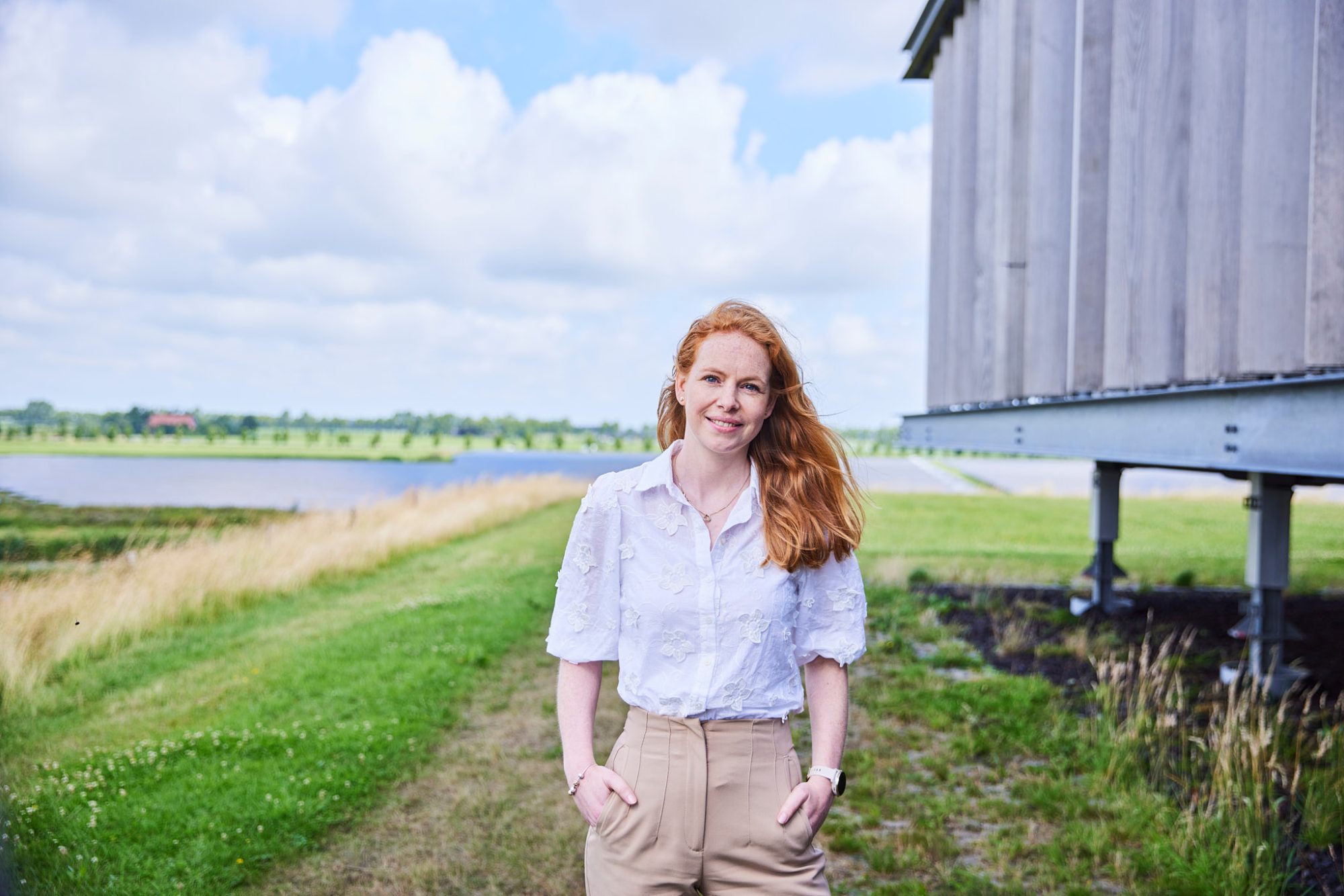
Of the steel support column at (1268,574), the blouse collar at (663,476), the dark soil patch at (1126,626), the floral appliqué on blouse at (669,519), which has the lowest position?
the dark soil patch at (1126,626)

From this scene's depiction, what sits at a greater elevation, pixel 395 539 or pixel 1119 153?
pixel 1119 153

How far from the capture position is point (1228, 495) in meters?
35.7

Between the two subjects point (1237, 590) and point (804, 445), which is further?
point (1237, 590)

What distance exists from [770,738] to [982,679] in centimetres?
575

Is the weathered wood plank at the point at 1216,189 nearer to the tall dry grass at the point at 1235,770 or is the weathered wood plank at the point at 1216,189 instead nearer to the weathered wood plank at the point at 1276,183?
the weathered wood plank at the point at 1276,183

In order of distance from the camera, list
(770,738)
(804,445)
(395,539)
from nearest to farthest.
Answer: (770,738) < (804,445) < (395,539)

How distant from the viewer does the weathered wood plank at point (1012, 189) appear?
6.70 meters

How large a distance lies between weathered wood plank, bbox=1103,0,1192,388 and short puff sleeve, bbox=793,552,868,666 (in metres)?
2.89

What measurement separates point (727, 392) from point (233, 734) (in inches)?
195

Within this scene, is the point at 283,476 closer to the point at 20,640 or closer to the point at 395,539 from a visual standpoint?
the point at 395,539

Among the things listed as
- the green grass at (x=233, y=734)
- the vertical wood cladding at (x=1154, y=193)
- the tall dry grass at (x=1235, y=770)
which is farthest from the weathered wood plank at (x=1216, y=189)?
the green grass at (x=233, y=734)

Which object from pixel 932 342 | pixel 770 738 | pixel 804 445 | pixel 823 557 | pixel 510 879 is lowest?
pixel 510 879

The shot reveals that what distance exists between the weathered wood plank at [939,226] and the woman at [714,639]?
6.98m

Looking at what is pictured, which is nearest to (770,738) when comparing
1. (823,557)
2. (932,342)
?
(823,557)
